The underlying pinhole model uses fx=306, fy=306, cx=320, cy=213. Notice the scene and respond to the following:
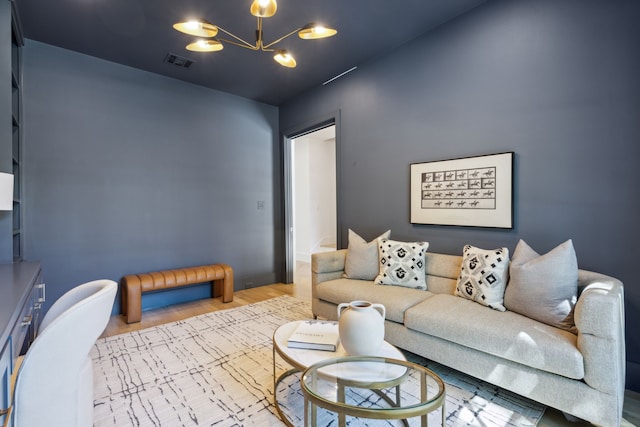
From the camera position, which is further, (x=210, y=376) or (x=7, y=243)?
(x=7, y=243)

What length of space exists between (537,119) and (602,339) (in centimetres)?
163

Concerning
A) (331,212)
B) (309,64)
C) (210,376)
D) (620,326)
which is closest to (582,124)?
(620,326)

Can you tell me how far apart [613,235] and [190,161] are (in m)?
4.29

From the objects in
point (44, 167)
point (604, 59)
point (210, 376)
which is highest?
point (604, 59)

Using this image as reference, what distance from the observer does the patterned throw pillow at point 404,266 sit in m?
2.75

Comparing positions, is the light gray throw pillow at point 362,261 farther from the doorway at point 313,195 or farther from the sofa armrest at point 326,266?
the doorway at point 313,195

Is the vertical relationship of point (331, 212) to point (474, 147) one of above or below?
below

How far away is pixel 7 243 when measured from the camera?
7.80 ft

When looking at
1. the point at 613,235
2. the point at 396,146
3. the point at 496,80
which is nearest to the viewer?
the point at 613,235

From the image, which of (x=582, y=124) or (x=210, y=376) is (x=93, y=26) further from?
(x=582, y=124)

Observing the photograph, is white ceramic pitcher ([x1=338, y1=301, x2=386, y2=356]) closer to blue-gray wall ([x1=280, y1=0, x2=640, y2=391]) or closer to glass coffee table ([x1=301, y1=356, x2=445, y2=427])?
glass coffee table ([x1=301, y1=356, x2=445, y2=427])

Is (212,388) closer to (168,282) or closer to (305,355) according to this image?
(305,355)

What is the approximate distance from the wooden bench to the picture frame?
244 cm

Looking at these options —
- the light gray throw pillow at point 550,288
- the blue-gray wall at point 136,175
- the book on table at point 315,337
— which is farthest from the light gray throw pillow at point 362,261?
the blue-gray wall at point 136,175
